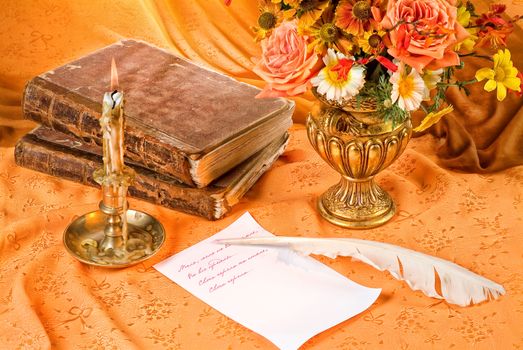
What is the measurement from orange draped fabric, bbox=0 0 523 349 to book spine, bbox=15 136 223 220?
0.06ft

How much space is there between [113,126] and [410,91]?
1.53 feet

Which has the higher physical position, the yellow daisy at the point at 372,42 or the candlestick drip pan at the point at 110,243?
the yellow daisy at the point at 372,42

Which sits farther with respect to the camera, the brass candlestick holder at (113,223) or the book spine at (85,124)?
the book spine at (85,124)

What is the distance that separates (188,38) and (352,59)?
0.96 meters

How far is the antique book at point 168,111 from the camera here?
64.4 inches

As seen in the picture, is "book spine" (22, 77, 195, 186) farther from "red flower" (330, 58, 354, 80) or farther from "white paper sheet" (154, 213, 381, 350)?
→ "red flower" (330, 58, 354, 80)

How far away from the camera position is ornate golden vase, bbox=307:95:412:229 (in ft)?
5.05

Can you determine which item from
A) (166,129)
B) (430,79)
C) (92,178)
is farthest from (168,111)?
(430,79)

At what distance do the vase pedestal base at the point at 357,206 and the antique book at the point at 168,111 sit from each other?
0.20 m

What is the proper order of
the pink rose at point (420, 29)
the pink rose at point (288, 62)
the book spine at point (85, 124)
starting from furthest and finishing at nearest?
the book spine at point (85, 124)
the pink rose at point (288, 62)
the pink rose at point (420, 29)

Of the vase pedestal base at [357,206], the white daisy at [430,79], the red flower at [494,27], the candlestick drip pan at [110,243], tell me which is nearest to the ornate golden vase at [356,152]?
the vase pedestal base at [357,206]

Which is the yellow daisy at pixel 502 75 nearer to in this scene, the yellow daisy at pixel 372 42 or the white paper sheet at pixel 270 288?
the yellow daisy at pixel 372 42

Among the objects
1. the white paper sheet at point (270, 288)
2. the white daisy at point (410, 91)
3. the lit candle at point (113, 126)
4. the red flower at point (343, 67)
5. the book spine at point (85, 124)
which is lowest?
the white paper sheet at point (270, 288)

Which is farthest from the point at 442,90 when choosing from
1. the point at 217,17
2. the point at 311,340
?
the point at 217,17
